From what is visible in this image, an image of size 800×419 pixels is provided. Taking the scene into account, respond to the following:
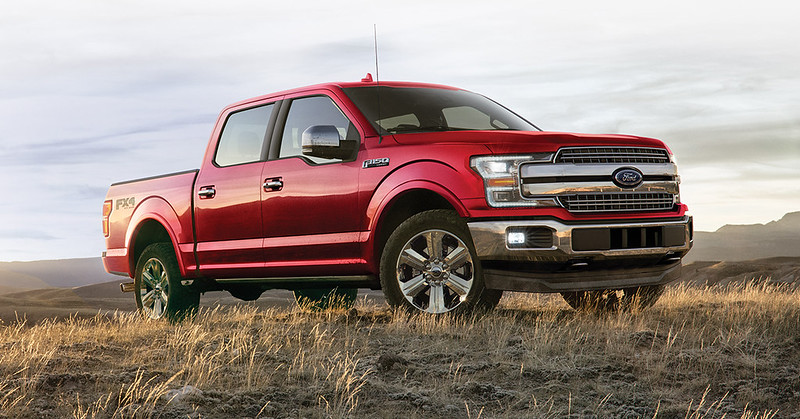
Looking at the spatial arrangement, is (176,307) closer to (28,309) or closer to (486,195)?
(486,195)

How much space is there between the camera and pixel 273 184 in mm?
8352

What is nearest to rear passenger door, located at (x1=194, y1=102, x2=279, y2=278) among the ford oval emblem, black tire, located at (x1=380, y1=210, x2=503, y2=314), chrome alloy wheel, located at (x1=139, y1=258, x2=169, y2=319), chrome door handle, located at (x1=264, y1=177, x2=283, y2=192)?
chrome door handle, located at (x1=264, y1=177, x2=283, y2=192)

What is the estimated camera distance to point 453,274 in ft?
23.7

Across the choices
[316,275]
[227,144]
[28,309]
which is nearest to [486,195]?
[316,275]

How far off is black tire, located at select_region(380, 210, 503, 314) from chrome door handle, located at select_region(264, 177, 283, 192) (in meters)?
1.46

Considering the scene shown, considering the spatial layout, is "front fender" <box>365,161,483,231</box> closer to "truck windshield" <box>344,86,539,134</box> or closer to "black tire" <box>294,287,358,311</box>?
"truck windshield" <box>344,86,539,134</box>

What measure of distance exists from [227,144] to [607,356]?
4.92 meters

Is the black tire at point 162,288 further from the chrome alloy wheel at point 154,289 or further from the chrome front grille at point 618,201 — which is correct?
the chrome front grille at point 618,201

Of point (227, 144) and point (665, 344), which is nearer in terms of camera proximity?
point (665, 344)

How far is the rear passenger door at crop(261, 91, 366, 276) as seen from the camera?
7.77 metres

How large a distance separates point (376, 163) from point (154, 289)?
3972 millimetres

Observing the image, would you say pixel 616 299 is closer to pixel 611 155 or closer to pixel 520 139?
pixel 611 155

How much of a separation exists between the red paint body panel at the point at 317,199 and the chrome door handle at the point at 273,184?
0.13 ft

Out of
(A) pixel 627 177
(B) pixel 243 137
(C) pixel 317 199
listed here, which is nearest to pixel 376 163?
(C) pixel 317 199
